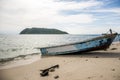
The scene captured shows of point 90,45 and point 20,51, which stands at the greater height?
point 90,45

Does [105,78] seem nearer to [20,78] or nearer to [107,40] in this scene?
[20,78]

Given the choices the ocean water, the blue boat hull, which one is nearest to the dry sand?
the blue boat hull

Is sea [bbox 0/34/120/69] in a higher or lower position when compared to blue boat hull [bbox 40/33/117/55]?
lower

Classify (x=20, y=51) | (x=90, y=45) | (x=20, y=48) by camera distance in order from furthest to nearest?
(x=20, y=48) < (x=20, y=51) < (x=90, y=45)

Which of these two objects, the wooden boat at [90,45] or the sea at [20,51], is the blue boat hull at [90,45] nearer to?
the wooden boat at [90,45]

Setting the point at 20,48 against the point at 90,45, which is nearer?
the point at 90,45

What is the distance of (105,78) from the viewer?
5422 mm

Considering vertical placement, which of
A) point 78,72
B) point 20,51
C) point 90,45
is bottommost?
point 20,51

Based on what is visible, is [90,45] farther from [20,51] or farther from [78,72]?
[20,51]

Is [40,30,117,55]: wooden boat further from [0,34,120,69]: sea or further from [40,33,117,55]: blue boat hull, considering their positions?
[0,34,120,69]: sea

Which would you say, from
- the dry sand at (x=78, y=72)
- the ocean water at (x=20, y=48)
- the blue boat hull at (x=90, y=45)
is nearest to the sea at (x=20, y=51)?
the ocean water at (x=20, y=48)

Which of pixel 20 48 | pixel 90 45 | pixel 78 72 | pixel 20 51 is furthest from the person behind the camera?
pixel 20 48

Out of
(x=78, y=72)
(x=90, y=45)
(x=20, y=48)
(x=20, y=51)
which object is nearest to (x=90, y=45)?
(x=90, y=45)

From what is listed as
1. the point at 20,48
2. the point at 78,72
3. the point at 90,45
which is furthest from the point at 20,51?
the point at 78,72
